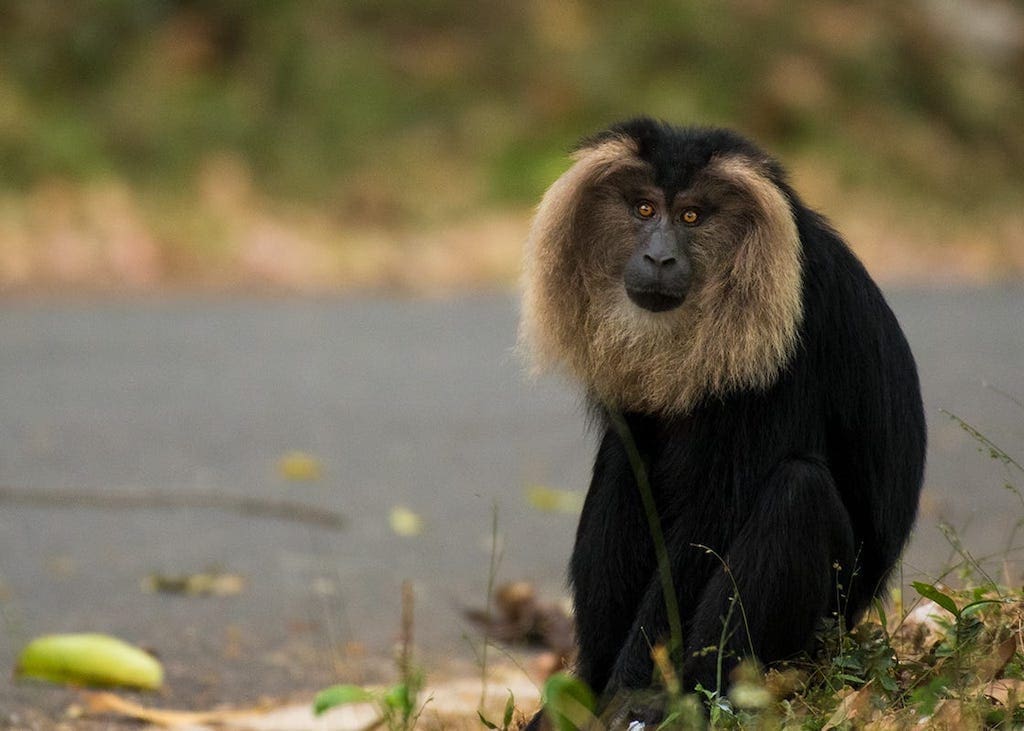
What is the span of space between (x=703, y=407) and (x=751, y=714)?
35.1 inches

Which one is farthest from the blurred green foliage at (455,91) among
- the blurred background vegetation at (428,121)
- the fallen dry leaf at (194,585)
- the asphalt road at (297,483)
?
the fallen dry leaf at (194,585)

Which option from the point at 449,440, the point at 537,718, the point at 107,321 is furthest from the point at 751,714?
the point at 107,321

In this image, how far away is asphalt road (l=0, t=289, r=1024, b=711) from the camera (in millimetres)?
6598

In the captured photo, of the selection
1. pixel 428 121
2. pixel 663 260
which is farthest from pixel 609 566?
pixel 428 121

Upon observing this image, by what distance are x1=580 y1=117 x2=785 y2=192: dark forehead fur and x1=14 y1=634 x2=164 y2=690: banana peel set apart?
2.57 meters

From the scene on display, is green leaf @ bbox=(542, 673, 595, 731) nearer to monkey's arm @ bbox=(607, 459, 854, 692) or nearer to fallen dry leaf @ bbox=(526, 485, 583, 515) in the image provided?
monkey's arm @ bbox=(607, 459, 854, 692)

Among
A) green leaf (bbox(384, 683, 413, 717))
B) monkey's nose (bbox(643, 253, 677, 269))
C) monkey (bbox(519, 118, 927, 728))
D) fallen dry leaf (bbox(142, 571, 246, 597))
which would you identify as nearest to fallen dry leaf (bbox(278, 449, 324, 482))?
fallen dry leaf (bbox(142, 571, 246, 597))

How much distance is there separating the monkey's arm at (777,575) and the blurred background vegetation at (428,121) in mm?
14622

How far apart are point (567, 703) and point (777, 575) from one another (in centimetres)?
64

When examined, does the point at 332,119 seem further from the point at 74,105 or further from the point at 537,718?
the point at 537,718

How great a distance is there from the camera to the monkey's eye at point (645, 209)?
4.48 m

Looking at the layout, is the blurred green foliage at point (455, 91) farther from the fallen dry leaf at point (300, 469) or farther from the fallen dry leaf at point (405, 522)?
the fallen dry leaf at point (405, 522)

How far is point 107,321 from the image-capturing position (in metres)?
16.0

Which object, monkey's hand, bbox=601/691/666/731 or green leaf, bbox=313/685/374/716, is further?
monkey's hand, bbox=601/691/666/731
